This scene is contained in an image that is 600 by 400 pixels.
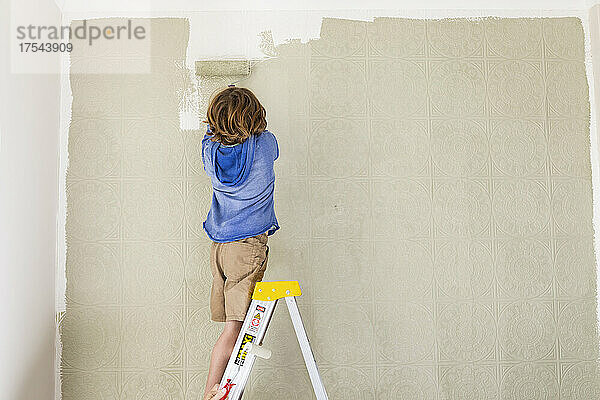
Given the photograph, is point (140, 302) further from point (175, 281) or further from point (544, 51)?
point (544, 51)

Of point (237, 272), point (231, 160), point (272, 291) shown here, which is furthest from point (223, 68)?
point (272, 291)

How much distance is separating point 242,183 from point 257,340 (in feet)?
1.62

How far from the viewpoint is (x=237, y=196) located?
1.93 meters

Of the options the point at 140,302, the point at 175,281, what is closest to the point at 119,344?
the point at 140,302

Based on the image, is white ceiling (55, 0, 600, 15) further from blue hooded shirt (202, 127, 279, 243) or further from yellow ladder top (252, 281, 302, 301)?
yellow ladder top (252, 281, 302, 301)

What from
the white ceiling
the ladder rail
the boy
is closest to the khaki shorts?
the boy

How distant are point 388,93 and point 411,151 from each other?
0.81 ft

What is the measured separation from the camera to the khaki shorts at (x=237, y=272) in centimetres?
190

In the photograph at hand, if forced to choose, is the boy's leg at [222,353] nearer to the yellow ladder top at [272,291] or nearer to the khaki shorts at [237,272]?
the khaki shorts at [237,272]

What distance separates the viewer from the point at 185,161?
7.44 feet

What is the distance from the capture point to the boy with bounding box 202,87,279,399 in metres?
1.88

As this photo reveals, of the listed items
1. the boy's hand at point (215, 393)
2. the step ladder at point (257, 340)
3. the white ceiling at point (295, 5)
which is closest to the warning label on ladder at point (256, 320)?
the step ladder at point (257, 340)

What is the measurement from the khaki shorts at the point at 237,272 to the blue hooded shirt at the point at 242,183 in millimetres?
36

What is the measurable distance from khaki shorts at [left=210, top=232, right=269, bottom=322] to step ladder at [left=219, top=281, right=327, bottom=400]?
6 centimetres
